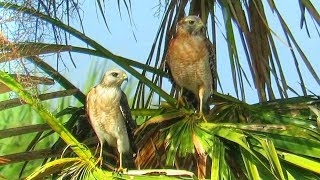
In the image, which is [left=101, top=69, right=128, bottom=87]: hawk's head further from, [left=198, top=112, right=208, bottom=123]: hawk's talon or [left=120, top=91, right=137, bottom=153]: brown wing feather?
[left=198, top=112, right=208, bottom=123]: hawk's talon

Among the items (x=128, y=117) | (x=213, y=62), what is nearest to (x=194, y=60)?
(x=213, y=62)

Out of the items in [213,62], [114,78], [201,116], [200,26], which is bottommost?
[201,116]

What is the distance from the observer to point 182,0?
4.45 meters

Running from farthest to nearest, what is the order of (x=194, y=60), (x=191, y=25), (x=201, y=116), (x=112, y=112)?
(x=194, y=60) → (x=191, y=25) → (x=112, y=112) → (x=201, y=116)

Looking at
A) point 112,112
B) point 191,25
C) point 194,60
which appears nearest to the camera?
point 112,112

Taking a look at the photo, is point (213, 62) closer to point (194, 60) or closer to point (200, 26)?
point (194, 60)

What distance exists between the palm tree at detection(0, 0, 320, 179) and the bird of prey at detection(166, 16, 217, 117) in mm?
92

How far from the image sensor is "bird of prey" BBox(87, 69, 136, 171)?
3648 millimetres

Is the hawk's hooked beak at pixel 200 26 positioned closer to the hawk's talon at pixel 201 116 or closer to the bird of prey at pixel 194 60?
the bird of prey at pixel 194 60

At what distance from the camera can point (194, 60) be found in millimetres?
4113

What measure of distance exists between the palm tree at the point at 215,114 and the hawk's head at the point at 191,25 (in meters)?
0.15

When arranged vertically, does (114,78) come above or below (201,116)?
above

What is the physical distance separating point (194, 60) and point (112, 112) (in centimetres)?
62

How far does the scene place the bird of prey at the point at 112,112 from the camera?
3648 mm
